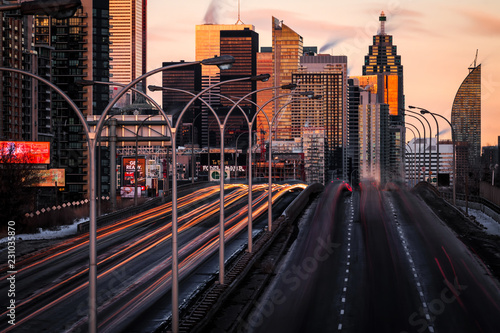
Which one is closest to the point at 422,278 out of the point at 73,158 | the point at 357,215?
the point at 357,215

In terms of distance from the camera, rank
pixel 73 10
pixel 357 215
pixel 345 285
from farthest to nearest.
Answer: pixel 357 215 → pixel 345 285 → pixel 73 10

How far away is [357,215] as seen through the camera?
65000 millimetres

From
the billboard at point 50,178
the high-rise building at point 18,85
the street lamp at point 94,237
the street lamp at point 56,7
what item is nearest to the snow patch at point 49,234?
the billboard at point 50,178

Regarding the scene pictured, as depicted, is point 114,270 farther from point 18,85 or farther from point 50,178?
point 18,85

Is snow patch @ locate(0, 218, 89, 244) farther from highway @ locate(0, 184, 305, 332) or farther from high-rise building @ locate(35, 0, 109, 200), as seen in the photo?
high-rise building @ locate(35, 0, 109, 200)

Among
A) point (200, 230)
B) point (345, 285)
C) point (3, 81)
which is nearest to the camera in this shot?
point (345, 285)

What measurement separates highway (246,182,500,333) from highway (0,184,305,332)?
581 centimetres

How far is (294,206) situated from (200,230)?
12815 mm

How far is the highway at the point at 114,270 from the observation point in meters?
28.4

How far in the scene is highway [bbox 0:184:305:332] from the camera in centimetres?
2836

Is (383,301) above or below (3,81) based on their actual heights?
below

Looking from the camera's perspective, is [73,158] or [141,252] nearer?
[141,252]

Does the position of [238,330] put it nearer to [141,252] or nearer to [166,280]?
[166,280]

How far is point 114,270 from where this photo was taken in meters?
38.7
